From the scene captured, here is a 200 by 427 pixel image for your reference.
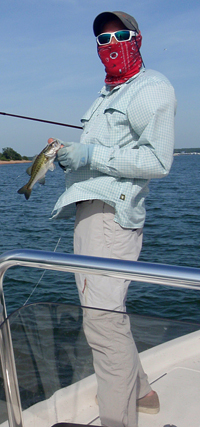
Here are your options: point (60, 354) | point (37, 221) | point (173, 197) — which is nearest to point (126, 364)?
point (60, 354)

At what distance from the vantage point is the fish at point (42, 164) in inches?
90.0

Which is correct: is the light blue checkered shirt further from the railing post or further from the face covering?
the railing post

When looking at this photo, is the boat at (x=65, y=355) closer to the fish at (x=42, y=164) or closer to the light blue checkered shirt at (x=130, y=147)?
the light blue checkered shirt at (x=130, y=147)

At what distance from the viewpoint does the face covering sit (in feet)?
7.75

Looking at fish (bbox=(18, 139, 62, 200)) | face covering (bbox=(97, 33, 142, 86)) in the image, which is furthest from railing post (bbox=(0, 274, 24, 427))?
face covering (bbox=(97, 33, 142, 86))

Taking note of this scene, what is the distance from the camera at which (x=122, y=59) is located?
2373 millimetres

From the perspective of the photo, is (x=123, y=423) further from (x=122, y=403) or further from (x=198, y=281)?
(x=198, y=281)

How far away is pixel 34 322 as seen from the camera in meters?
1.71

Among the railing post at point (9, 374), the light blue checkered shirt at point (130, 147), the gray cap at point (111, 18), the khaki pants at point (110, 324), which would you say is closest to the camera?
the railing post at point (9, 374)

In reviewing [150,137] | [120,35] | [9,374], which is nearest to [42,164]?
[150,137]

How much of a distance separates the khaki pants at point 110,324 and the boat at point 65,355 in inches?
2.0

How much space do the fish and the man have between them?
7 centimetres

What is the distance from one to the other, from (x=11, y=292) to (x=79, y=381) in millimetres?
7057

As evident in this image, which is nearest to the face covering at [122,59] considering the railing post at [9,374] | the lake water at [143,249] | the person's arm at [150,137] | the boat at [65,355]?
the person's arm at [150,137]
